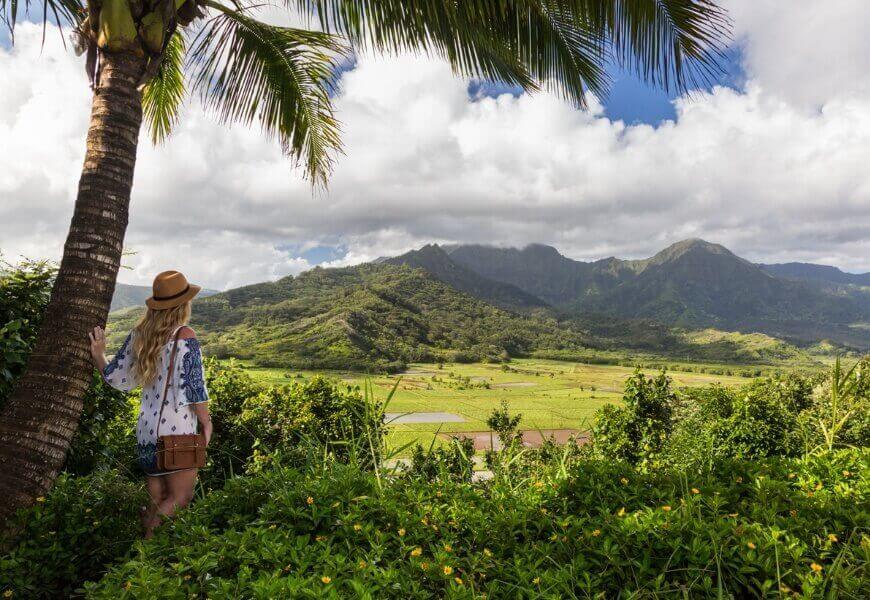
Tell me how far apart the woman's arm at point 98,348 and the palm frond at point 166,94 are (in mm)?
4497

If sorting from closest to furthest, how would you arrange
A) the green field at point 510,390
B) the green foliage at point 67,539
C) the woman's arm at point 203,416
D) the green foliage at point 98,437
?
1. the green foliage at point 67,539
2. the woman's arm at point 203,416
3. the green foliage at point 98,437
4. the green field at point 510,390

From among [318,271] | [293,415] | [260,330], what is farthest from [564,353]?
[293,415]

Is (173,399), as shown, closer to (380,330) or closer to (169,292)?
(169,292)

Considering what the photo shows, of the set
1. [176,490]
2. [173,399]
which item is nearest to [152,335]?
[173,399]

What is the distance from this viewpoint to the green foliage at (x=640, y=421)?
8.27 meters

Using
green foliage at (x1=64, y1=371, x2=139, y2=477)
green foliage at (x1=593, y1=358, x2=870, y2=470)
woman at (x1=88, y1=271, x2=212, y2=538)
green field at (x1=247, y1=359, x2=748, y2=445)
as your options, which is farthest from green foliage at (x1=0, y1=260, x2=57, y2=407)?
green field at (x1=247, y1=359, x2=748, y2=445)

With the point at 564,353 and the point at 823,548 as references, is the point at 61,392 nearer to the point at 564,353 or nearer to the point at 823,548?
the point at 823,548

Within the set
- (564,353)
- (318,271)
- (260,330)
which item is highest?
(318,271)

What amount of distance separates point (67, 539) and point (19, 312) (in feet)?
7.07

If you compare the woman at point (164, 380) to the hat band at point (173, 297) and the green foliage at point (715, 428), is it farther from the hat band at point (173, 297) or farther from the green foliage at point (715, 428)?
the green foliage at point (715, 428)

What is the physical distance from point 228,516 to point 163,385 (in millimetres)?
1001

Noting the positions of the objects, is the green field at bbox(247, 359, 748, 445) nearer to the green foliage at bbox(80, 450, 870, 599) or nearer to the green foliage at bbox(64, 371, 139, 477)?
the green foliage at bbox(64, 371, 139, 477)

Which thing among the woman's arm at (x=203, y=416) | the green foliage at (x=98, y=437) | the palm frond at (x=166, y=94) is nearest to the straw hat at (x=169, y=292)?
the woman's arm at (x=203, y=416)

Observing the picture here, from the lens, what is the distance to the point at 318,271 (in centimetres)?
13362
